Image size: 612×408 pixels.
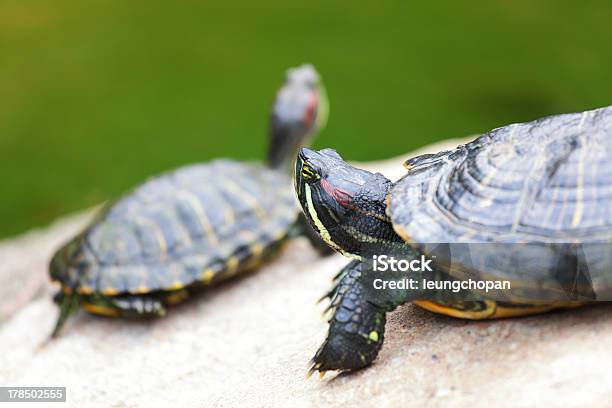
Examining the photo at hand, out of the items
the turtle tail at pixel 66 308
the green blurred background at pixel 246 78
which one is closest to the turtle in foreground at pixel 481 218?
the turtle tail at pixel 66 308

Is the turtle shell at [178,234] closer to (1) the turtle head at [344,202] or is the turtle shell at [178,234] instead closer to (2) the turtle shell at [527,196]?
(1) the turtle head at [344,202]

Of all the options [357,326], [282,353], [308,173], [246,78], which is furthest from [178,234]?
[246,78]

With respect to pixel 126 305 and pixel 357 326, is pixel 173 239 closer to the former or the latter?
pixel 126 305

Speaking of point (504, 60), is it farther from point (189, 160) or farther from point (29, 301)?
point (29, 301)

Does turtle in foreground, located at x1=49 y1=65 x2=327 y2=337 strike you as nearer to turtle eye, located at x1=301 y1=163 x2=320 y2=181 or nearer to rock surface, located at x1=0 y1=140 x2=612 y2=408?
rock surface, located at x1=0 y1=140 x2=612 y2=408

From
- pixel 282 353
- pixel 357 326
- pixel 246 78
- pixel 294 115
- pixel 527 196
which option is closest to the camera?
pixel 527 196
